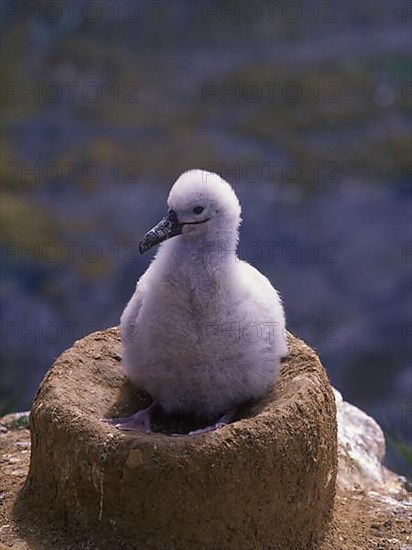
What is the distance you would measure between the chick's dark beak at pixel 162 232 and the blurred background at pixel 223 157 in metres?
6.01

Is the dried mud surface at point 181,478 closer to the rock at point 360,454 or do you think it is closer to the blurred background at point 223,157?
the rock at point 360,454

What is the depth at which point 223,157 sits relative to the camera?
14258 mm

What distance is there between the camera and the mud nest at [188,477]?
4.73 meters

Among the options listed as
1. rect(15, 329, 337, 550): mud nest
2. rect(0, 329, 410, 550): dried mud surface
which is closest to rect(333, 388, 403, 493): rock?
rect(0, 329, 410, 550): dried mud surface

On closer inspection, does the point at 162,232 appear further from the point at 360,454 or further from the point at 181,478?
the point at 360,454

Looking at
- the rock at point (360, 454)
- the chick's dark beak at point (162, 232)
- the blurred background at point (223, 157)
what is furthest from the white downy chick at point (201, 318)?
the blurred background at point (223, 157)

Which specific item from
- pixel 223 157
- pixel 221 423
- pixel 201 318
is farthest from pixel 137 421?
pixel 223 157

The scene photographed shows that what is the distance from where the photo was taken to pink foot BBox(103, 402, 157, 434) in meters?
5.18

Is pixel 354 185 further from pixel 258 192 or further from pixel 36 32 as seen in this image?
pixel 36 32

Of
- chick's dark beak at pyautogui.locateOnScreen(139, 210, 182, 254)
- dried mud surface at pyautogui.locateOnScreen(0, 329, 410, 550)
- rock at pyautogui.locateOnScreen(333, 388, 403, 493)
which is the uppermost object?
chick's dark beak at pyautogui.locateOnScreen(139, 210, 182, 254)

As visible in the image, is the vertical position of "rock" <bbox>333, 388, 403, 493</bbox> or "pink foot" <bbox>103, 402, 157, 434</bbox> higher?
"pink foot" <bbox>103, 402, 157, 434</bbox>

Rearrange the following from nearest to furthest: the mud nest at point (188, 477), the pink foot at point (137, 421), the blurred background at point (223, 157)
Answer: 1. the mud nest at point (188, 477)
2. the pink foot at point (137, 421)
3. the blurred background at point (223, 157)

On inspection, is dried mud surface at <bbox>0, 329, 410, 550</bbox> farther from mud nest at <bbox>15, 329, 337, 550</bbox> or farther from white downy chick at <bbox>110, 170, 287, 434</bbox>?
white downy chick at <bbox>110, 170, 287, 434</bbox>

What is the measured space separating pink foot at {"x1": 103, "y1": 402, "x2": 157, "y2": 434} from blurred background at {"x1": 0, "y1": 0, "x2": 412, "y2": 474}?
18.4 feet
